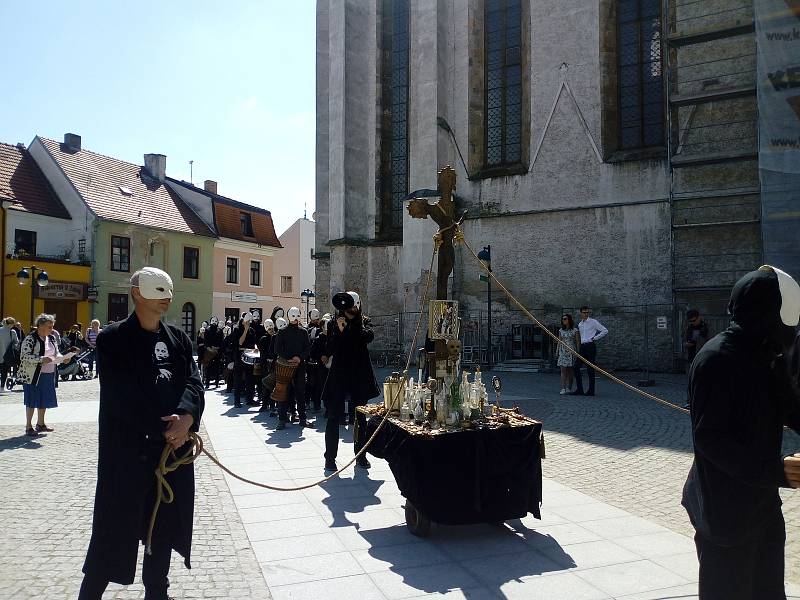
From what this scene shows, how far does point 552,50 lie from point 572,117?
7.01ft

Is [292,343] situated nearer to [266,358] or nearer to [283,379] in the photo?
[283,379]

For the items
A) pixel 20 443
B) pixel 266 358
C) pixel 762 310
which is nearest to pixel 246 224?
pixel 266 358

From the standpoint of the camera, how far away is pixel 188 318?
1355 inches

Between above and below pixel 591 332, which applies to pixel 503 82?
above

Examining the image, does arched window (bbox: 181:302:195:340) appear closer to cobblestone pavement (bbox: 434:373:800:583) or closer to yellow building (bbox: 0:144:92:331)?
yellow building (bbox: 0:144:92:331)

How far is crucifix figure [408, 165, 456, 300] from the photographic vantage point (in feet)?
17.3

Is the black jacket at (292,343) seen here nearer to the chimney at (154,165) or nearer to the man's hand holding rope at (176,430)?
the man's hand holding rope at (176,430)

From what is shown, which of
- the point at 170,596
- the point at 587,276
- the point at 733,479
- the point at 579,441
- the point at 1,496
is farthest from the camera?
the point at 587,276

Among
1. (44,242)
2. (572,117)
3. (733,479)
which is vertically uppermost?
(572,117)

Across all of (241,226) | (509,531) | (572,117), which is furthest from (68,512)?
(241,226)

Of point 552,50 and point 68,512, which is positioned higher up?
point 552,50

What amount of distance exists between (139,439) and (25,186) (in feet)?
103

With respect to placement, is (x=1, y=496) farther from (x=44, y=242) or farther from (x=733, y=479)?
(x=44, y=242)

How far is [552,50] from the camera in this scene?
18.6 m
